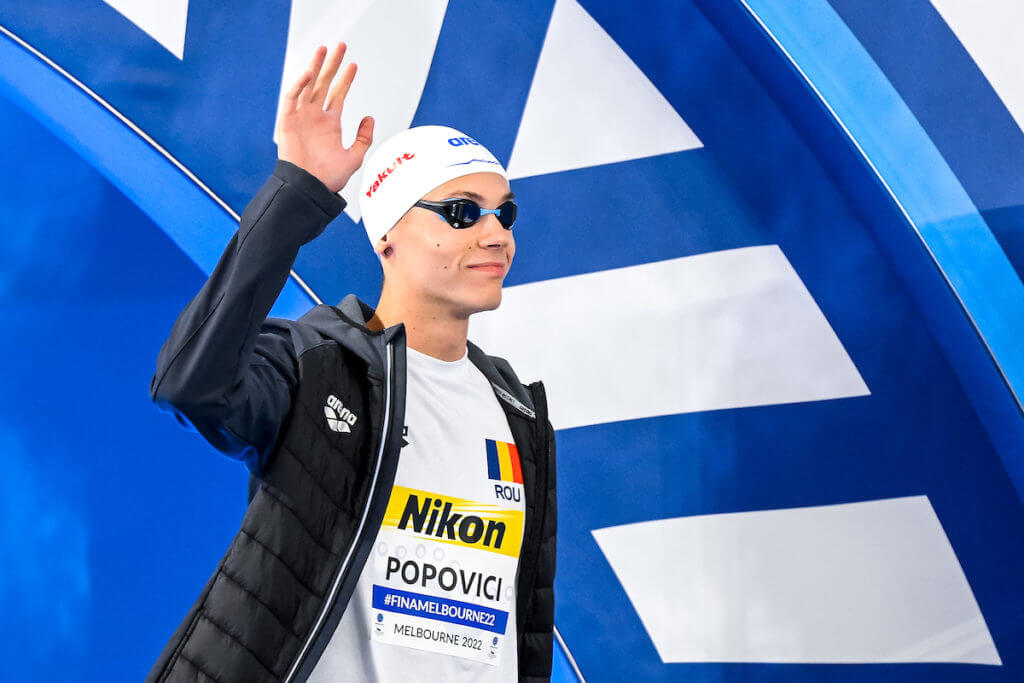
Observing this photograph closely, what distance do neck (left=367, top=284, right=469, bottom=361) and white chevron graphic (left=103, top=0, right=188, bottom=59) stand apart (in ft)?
3.87

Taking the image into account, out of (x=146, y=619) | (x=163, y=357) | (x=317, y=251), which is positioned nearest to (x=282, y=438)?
(x=163, y=357)

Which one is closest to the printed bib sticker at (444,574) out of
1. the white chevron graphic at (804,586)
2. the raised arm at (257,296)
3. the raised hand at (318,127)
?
the raised arm at (257,296)

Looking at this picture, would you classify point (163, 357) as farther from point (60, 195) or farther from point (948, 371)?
point (948, 371)

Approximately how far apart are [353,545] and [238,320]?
1.27ft

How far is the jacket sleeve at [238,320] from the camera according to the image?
1246mm

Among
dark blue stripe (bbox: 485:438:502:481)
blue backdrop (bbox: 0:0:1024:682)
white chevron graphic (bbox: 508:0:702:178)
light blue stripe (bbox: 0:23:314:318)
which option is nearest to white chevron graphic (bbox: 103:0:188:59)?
blue backdrop (bbox: 0:0:1024:682)

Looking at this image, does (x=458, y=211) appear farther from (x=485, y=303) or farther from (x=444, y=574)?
(x=444, y=574)

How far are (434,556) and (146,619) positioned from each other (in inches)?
53.7

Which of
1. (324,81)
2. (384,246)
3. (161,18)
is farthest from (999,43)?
(161,18)

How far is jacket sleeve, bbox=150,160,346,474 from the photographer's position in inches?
49.1

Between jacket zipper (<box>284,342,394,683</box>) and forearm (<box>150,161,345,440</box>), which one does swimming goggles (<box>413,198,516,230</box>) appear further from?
forearm (<box>150,161,345,440</box>)

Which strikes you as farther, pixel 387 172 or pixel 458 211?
pixel 387 172

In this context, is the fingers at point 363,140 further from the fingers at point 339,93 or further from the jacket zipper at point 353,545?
the jacket zipper at point 353,545

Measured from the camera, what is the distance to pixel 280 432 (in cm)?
148
